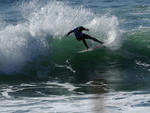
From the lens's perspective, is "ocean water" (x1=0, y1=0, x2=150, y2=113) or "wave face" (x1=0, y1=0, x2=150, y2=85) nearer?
"ocean water" (x1=0, y1=0, x2=150, y2=113)

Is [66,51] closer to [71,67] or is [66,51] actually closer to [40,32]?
[40,32]

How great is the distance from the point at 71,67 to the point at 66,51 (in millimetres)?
1390

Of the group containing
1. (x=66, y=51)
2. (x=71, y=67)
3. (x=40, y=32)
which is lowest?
Answer: (x=71, y=67)

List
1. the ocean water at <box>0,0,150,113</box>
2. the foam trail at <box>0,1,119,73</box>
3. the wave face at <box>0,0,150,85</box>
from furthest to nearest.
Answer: the foam trail at <box>0,1,119,73</box>
the wave face at <box>0,0,150,85</box>
the ocean water at <box>0,0,150,113</box>

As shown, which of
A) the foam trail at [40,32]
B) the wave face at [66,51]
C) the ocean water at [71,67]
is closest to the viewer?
the ocean water at [71,67]

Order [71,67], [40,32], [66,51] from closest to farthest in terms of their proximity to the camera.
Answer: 1. [71,67]
2. [66,51]
3. [40,32]

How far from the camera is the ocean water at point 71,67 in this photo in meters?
15.0

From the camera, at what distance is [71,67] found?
19.7 metres

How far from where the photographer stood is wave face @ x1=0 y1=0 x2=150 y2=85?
19.2 metres

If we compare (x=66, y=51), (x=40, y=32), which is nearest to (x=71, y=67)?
(x=66, y=51)

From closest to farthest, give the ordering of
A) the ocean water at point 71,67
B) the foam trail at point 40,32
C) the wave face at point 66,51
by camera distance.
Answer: the ocean water at point 71,67 < the wave face at point 66,51 < the foam trail at point 40,32

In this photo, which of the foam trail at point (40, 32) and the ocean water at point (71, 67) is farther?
the foam trail at point (40, 32)

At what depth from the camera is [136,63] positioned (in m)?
20.0

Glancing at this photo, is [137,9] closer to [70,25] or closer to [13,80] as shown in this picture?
[70,25]
